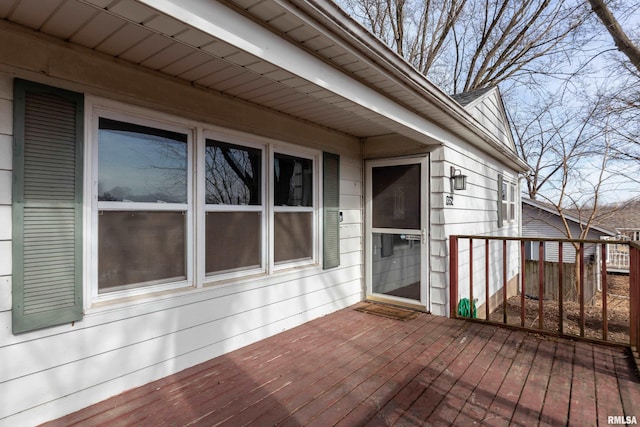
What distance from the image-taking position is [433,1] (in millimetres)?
10000

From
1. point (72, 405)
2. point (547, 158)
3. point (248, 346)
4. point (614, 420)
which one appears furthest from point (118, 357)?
point (547, 158)

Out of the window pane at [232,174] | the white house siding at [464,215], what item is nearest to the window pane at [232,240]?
the window pane at [232,174]

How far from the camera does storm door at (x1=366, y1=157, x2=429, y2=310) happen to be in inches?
159

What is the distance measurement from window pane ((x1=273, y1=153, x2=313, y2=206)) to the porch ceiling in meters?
0.57

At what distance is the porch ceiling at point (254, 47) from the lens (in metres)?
1.55

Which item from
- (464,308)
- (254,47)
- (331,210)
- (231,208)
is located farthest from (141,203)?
(464,308)

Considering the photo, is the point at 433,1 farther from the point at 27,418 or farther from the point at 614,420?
the point at 27,418

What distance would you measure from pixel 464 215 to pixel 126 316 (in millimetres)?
4002

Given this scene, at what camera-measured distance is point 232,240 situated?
3.00 m

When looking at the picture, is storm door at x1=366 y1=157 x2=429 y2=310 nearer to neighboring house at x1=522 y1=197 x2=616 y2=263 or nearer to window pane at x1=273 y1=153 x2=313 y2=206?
window pane at x1=273 y1=153 x2=313 y2=206

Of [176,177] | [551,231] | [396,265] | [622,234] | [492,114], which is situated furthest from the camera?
[622,234]

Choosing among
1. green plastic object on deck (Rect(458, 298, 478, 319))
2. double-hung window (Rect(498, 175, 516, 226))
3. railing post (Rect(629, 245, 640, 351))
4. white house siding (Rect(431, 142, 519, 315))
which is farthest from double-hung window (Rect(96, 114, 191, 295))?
double-hung window (Rect(498, 175, 516, 226))

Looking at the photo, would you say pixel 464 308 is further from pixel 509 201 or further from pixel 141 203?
pixel 509 201

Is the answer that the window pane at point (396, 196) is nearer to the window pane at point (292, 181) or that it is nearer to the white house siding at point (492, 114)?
the window pane at point (292, 181)
